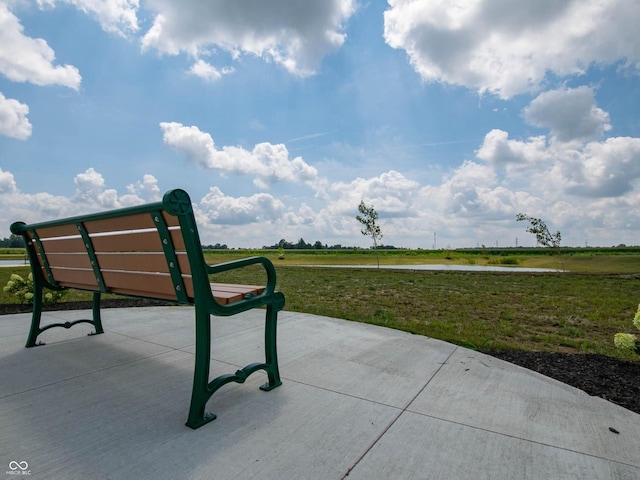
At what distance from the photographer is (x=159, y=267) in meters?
2.50

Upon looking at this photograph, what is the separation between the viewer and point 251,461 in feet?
6.01

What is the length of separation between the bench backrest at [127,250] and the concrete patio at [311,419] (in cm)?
73

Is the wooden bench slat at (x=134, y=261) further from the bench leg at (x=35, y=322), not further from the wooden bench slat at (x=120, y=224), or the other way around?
the bench leg at (x=35, y=322)

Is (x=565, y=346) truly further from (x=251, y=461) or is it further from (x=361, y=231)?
(x=361, y=231)

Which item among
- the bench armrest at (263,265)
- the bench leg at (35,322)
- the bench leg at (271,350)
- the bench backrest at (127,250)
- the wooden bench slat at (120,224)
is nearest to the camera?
the bench backrest at (127,250)

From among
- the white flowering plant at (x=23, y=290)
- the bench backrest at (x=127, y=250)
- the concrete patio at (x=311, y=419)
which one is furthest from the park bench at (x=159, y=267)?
the white flowering plant at (x=23, y=290)

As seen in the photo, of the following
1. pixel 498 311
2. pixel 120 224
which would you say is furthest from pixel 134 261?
pixel 498 311

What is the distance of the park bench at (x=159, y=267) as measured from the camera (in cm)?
212

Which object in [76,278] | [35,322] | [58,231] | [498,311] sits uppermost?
[58,231]

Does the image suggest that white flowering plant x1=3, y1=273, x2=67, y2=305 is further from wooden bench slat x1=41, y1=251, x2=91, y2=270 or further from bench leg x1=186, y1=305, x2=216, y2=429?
bench leg x1=186, y1=305, x2=216, y2=429

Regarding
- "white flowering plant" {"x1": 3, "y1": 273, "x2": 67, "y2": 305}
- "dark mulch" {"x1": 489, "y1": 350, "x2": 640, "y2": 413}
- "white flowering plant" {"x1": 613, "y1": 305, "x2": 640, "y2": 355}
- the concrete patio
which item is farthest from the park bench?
"white flowering plant" {"x1": 613, "y1": 305, "x2": 640, "y2": 355}

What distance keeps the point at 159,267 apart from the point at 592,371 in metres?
3.64

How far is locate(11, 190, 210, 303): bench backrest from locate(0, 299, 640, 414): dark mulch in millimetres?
2989

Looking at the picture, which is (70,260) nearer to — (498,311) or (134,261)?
(134,261)
